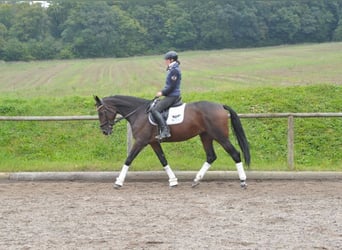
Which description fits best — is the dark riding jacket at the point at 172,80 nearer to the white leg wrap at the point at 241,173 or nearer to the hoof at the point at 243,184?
the white leg wrap at the point at 241,173

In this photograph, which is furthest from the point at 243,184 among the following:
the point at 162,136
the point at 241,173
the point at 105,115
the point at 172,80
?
the point at 105,115

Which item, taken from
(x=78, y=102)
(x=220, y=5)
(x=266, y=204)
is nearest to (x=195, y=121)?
(x=266, y=204)

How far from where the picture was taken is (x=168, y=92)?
10.6 m

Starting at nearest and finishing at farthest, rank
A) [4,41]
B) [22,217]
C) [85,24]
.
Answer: [22,217]
[4,41]
[85,24]

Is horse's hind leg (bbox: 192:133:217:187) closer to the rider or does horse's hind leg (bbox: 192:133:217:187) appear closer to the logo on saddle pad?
the logo on saddle pad

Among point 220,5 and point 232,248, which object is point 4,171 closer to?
point 232,248

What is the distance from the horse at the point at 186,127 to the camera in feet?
34.7

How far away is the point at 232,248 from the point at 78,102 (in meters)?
9.99

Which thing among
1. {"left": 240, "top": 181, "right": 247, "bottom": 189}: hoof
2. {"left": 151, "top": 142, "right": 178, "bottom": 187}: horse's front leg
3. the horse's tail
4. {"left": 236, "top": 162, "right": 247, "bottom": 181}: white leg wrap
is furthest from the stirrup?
{"left": 240, "top": 181, "right": 247, "bottom": 189}: hoof

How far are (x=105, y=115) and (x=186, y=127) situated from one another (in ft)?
5.22

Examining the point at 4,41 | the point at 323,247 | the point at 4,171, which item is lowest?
the point at 4,41

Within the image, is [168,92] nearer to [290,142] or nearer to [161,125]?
[161,125]

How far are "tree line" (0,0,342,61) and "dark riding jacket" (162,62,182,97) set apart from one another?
208ft

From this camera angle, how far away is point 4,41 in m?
70.4
